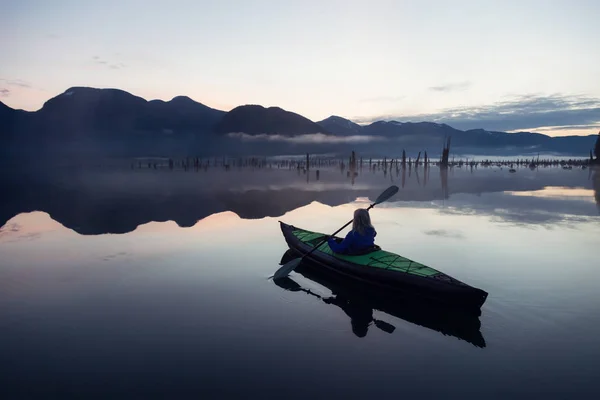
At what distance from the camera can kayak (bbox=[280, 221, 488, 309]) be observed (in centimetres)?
760

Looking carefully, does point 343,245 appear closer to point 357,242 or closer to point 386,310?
point 357,242

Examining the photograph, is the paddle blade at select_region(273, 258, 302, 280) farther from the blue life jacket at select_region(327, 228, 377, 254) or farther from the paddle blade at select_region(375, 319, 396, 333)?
the paddle blade at select_region(375, 319, 396, 333)

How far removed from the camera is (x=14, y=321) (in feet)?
25.2

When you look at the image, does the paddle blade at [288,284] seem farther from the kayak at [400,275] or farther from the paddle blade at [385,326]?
the paddle blade at [385,326]

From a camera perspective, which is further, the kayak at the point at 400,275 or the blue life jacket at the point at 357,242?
the blue life jacket at the point at 357,242

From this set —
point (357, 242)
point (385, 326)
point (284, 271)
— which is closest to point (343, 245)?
point (357, 242)

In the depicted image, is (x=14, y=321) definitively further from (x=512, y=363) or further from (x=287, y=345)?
(x=512, y=363)

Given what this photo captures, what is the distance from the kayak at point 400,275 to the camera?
24.9 ft

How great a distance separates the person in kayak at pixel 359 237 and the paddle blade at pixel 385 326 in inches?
88.0

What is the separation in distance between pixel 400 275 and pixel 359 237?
1.58 metres

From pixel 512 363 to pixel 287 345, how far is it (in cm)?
353

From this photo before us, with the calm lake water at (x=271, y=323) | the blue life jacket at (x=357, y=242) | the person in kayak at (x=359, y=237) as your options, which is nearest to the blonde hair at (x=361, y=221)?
the person in kayak at (x=359, y=237)

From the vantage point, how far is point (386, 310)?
848cm

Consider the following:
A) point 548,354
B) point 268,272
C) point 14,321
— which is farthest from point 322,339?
point 14,321
